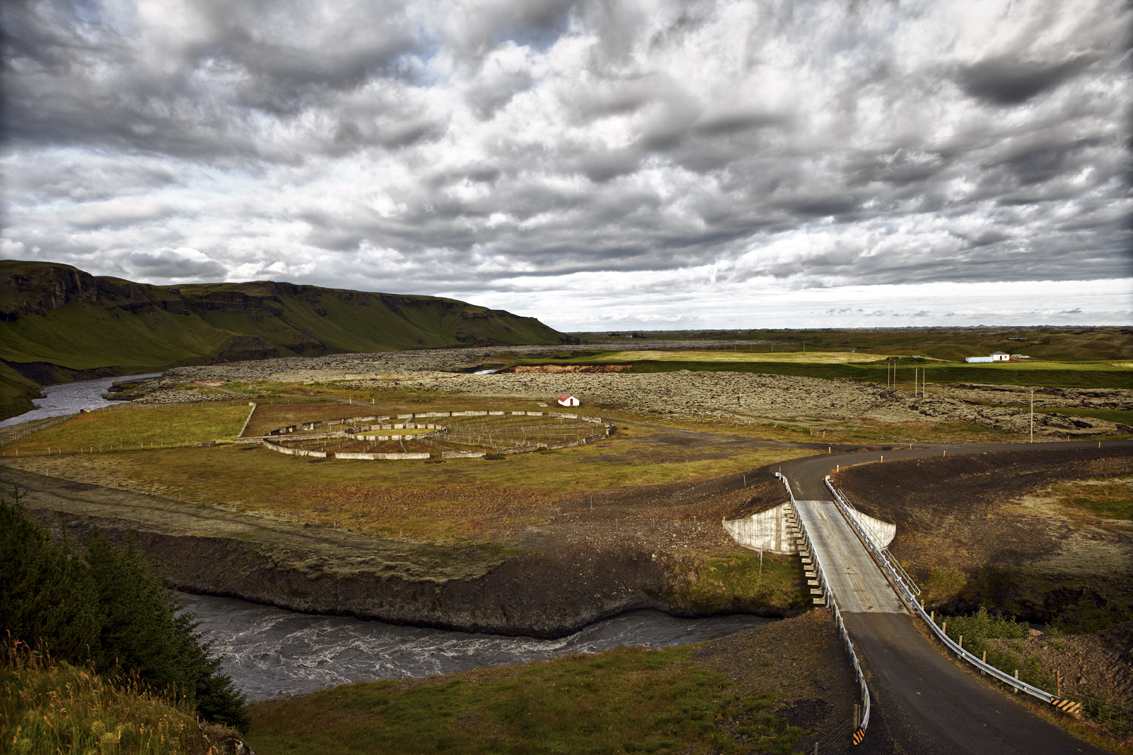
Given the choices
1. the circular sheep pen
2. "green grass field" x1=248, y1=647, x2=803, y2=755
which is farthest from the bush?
the circular sheep pen

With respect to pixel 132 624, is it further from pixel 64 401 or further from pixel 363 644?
pixel 64 401

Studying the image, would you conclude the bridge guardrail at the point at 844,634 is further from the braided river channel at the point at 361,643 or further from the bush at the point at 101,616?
the bush at the point at 101,616

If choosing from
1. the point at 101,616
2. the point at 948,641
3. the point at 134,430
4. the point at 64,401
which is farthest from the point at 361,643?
the point at 64,401

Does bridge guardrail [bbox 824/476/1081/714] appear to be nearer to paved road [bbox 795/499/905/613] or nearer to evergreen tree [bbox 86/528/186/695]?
paved road [bbox 795/499/905/613]

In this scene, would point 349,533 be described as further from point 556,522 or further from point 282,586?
point 556,522

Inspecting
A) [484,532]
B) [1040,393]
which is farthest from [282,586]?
[1040,393]
